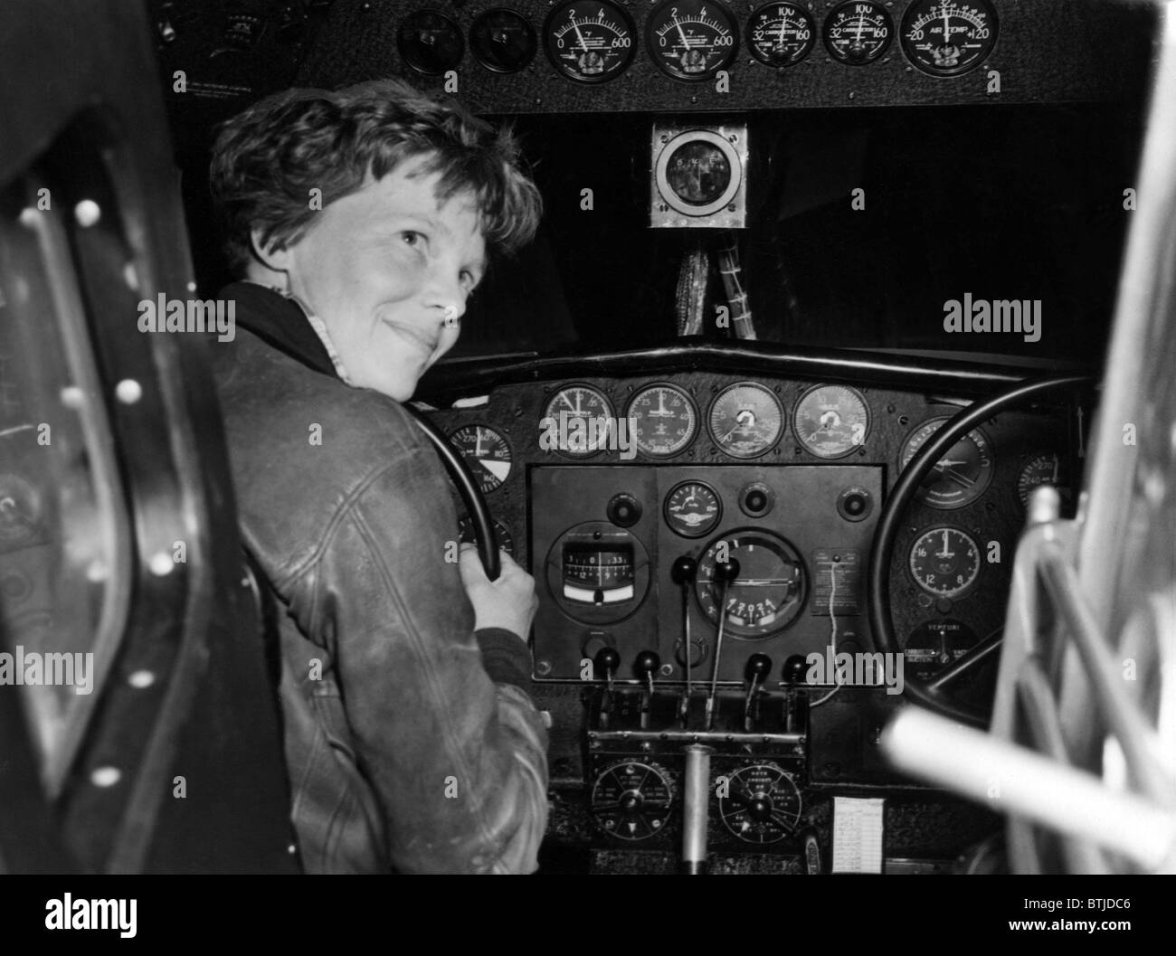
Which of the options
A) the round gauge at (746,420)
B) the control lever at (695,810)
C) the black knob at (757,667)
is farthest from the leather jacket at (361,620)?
the round gauge at (746,420)

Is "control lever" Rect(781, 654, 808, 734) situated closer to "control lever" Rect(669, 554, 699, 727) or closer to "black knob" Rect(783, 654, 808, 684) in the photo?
"black knob" Rect(783, 654, 808, 684)

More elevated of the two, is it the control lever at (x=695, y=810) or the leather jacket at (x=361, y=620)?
the leather jacket at (x=361, y=620)

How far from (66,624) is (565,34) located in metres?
1.28

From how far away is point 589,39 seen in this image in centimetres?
211

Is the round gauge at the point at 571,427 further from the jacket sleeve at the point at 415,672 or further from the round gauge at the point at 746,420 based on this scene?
the jacket sleeve at the point at 415,672

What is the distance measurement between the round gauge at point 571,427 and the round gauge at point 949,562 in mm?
595

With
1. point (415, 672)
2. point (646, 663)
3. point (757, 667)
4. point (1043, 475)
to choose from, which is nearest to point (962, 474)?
point (1043, 475)

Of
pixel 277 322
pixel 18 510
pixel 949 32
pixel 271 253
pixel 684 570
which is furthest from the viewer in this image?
pixel 684 570

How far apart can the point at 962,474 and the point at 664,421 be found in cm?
52

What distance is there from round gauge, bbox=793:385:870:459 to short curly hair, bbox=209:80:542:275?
0.67 m

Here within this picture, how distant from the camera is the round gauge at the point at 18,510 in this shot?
52.7 inches

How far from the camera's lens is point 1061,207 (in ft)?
7.66

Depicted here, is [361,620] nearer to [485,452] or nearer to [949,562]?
[485,452]
